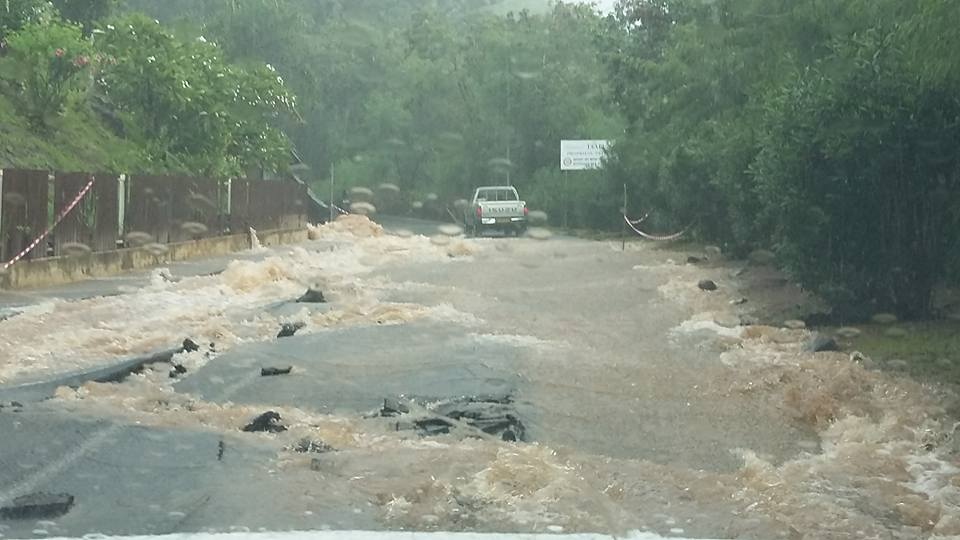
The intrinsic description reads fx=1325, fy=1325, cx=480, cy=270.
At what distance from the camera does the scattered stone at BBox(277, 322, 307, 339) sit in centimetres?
1442

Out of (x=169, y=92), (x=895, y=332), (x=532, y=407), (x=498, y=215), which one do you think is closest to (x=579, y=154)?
(x=498, y=215)

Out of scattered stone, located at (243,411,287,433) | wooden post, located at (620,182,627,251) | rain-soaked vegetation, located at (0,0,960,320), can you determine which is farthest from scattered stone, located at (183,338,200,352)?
wooden post, located at (620,182,627,251)

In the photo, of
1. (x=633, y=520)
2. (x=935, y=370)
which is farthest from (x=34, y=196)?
(x=633, y=520)

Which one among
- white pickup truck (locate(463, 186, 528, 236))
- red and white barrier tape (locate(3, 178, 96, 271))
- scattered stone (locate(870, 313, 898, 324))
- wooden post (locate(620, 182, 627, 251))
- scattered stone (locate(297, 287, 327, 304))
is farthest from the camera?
white pickup truck (locate(463, 186, 528, 236))

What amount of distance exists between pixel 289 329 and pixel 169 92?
19.6 m

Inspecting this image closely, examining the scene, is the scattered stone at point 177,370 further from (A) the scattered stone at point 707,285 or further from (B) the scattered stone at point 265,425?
(A) the scattered stone at point 707,285

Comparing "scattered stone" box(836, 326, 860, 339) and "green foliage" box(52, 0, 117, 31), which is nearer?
"scattered stone" box(836, 326, 860, 339)

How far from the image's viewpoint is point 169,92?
32.8 metres

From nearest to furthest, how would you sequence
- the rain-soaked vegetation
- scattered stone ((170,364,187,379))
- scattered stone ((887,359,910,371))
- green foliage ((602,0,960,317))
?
scattered stone ((170,364,187,379)) < scattered stone ((887,359,910,371)) < green foliage ((602,0,960,317)) < the rain-soaked vegetation

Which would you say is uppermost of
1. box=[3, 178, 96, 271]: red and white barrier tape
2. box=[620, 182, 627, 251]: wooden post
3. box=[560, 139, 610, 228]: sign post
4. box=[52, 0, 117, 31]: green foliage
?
box=[52, 0, 117, 31]: green foliage

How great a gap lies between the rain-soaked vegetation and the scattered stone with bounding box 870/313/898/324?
234 millimetres

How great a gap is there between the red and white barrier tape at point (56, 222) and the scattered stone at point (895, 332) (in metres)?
12.0

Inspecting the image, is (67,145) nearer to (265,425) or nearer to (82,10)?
(82,10)

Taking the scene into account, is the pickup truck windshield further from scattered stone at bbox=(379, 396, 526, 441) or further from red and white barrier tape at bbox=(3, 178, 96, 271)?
scattered stone at bbox=(379, 396, 526, 441)
